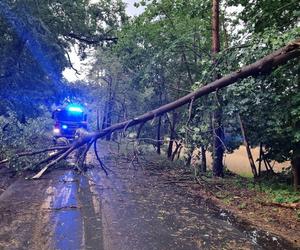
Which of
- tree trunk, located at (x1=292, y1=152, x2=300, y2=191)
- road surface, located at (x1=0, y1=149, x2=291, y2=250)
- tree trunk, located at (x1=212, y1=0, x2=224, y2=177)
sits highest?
tree trunk, located at (x1=212, y1=0, x2=224, y2=177)

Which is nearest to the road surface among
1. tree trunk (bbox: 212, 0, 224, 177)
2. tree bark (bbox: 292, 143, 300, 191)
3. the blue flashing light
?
tree trunk (bbox: 212, 0, 224, 177)

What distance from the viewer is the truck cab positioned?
71.7 feet

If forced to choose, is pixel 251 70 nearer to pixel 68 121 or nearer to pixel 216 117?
pixel 216 117

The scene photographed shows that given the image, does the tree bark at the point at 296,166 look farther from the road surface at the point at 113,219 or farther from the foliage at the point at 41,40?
the foliage at the point at 41,40

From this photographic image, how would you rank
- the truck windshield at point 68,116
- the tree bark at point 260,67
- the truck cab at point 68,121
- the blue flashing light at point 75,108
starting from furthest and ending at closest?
the blue flashing light at point 75,108 → the truck windshield at point 68,116 → the truck cab at point 68,121 → the tree bark at point 260,67

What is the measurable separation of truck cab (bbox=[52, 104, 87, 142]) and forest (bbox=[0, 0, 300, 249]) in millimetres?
563

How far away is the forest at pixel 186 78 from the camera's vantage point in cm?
955

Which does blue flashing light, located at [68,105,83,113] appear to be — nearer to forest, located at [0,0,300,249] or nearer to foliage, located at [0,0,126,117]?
forest, located at [0,0,300,249]

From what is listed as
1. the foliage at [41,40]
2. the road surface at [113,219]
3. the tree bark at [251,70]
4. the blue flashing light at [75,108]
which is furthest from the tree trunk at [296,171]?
the blue flashing light at [75,108]

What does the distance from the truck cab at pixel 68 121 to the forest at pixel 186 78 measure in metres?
0.56

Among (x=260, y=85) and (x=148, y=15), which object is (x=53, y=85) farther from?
(x=260, y=85)

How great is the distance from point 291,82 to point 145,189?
5.64 meters

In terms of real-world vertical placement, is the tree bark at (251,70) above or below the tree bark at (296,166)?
above

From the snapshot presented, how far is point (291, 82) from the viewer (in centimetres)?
1072
